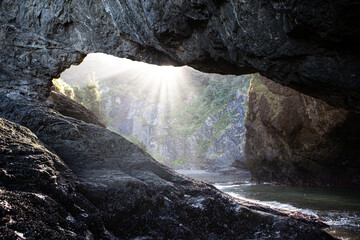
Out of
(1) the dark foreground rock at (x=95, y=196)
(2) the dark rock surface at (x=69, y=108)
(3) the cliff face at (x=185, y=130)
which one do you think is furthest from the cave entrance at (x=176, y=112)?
(1) the dark foreground rock at (x=95, y=196)

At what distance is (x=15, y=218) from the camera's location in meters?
2.98

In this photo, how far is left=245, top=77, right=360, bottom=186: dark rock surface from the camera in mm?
14156

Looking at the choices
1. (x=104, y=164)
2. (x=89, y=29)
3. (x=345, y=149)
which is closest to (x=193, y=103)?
(x=345, y=149)

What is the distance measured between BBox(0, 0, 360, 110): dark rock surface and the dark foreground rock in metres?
3.85

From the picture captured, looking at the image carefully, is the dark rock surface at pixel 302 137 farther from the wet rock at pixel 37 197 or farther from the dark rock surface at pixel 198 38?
the wet rock at pixel 37 197

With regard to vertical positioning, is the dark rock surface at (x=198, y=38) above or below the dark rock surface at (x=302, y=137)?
above

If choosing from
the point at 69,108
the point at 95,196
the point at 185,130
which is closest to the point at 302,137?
the point at 69,108

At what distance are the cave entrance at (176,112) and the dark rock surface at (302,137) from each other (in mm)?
12866

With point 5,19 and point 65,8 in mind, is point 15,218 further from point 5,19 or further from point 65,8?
point 5,19

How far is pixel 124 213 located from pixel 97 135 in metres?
3.58

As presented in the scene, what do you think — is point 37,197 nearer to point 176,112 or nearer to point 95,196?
point 95,196

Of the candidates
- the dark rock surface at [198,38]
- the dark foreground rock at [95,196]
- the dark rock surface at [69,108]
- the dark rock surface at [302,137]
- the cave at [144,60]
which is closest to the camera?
the dark foreground rock at [95,196]

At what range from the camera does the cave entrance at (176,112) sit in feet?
121

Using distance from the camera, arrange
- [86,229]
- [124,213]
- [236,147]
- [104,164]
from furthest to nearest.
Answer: [236,147], [104,164], [124,213], [86,229]
